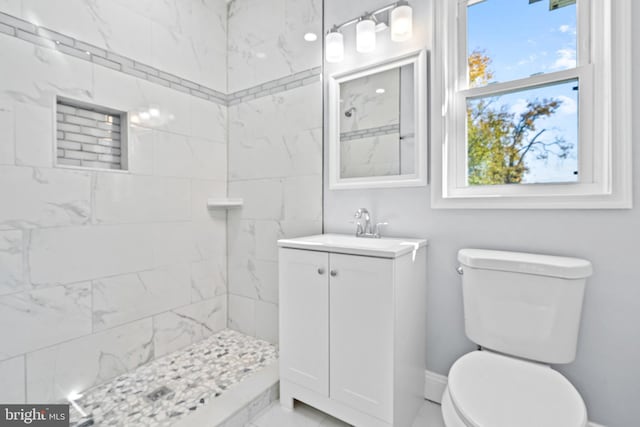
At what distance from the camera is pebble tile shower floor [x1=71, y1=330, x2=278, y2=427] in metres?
1.42

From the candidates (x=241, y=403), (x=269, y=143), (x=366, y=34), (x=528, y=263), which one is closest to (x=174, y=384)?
(x=241, y=403)

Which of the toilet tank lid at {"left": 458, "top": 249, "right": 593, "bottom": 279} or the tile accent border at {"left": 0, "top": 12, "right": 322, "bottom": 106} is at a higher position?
the tile accent border at {"left": 0, "top": 12, "right": 322, "bottom": 106}

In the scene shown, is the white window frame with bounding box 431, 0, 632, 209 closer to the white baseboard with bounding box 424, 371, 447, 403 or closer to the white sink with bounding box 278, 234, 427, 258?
the white sink with bounding box 278, 234, 427, 258

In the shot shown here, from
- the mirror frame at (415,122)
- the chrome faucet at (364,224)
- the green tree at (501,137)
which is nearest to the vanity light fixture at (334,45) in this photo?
the mirror frame at (415,122)

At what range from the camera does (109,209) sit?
5.61 ft

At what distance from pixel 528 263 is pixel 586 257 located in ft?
1.04

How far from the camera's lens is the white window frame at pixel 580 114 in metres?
1.17

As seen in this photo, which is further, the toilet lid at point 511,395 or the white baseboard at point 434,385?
the white baseboard at point 434,385

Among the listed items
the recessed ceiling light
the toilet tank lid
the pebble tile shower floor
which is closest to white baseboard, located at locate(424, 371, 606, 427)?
the toilet tank lid

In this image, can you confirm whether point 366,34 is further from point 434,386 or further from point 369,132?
point 434,386

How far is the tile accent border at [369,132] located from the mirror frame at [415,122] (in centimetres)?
6

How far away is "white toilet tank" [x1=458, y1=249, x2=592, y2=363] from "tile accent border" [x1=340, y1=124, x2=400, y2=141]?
32.1 inches

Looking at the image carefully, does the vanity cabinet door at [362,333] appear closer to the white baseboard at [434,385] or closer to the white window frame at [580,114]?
the white baseboard at [434,385]

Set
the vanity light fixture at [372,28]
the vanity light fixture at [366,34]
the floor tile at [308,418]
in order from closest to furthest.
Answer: the floor tile at [308,418], the vanity light fixture at [372,28], the vanity light fixture at [366,34]
